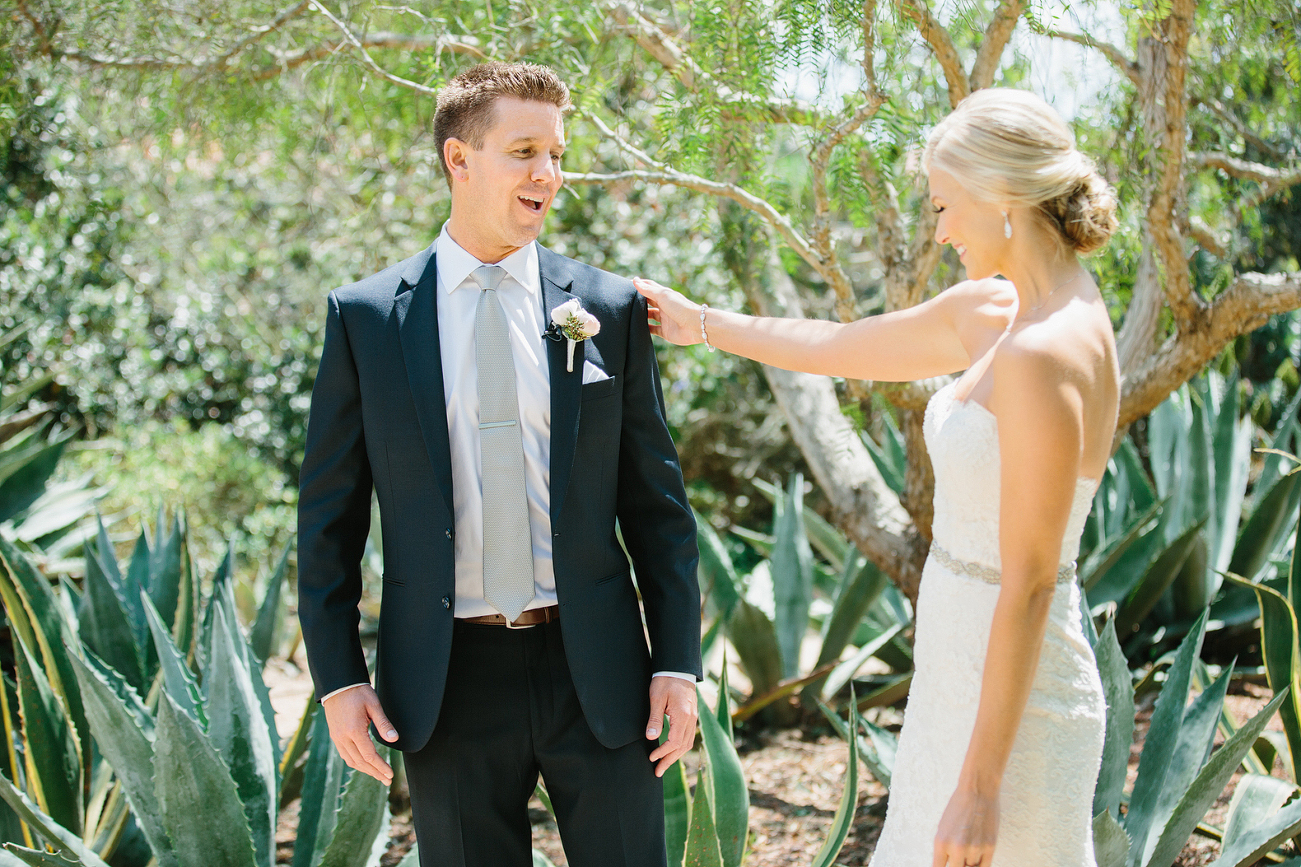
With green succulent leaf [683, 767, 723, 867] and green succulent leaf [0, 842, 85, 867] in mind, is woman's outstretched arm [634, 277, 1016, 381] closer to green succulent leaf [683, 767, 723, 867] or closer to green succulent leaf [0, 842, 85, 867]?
green succulent leaf [683, 767, 723, 867]

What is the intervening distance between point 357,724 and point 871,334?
1.27 metres

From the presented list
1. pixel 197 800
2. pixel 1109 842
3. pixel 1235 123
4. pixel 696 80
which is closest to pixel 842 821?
pixel 1109 842

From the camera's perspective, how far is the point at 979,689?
5.89 ft

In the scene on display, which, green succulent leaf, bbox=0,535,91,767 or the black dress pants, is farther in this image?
Answer: green succulent leaf, bbox=0,535,91,767

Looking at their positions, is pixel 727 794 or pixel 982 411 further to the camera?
pixel 727 794

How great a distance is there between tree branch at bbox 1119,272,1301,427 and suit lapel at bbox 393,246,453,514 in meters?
2.37

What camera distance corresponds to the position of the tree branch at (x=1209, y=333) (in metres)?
3.02

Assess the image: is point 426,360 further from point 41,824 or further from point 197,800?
point 41,824

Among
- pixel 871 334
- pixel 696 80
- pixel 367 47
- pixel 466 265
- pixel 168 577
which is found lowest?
pixel 168 577

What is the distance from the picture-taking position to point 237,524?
793 cm

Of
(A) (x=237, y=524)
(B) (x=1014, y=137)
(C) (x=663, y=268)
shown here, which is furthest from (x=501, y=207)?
(A) (x=237, y=524)

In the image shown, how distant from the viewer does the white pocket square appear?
1.95 m

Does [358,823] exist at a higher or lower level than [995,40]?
lower

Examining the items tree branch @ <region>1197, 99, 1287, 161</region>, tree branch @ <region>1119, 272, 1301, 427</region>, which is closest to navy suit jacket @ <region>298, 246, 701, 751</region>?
tree branch @ <region>1119, 272, 1301, 427</region>
